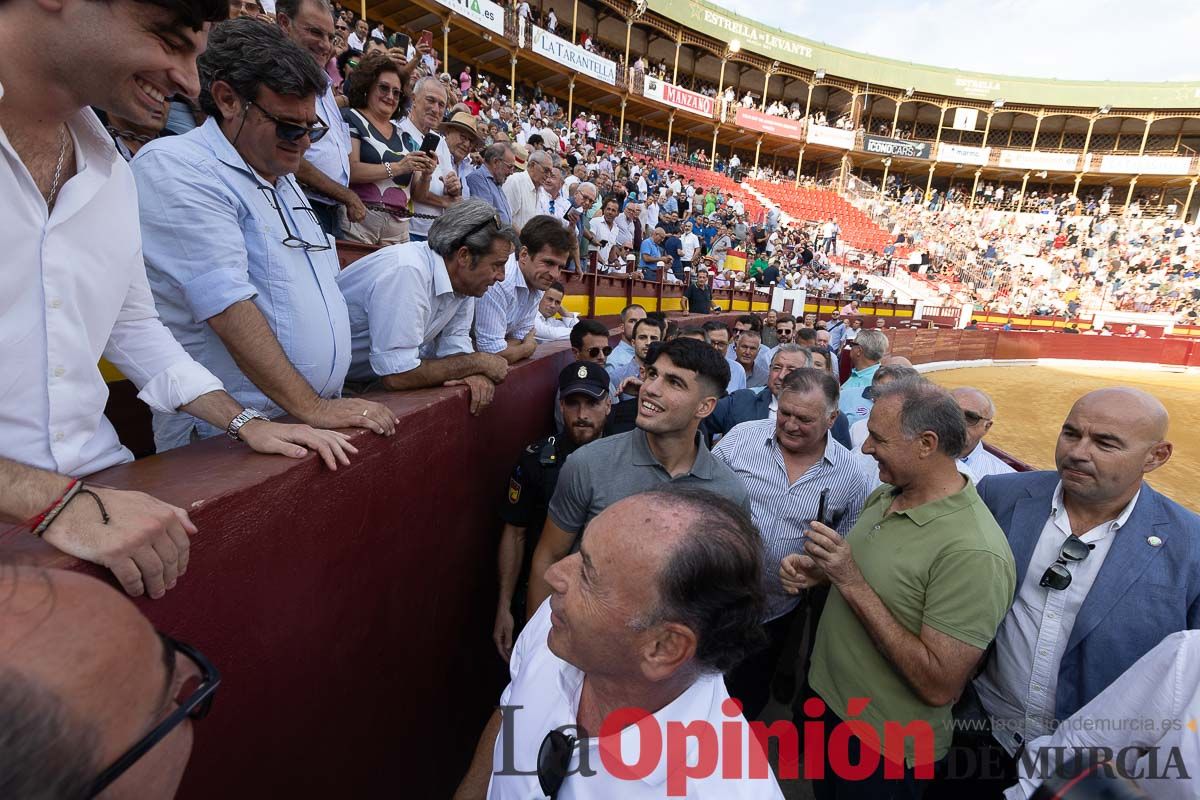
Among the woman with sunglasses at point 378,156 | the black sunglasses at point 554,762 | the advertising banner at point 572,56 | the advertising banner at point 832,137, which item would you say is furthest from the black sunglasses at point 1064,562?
the advertising banner at point 832,137

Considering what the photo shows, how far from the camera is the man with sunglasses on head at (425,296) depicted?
7.18 feet

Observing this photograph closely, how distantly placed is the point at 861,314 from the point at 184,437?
2179 centimetres

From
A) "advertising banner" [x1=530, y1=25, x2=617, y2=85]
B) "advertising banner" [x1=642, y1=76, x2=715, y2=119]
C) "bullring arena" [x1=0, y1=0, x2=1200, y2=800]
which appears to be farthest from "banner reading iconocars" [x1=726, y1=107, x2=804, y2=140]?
"bullring arena" [x1=0, y1=0, x2=1200, y2=800]

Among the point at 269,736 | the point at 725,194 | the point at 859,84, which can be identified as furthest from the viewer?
the point at 859,84

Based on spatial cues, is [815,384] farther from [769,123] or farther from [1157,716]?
[769,123]

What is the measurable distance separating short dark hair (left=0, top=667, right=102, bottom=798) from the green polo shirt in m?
2.24

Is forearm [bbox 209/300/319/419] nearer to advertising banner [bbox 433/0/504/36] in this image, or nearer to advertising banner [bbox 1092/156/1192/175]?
advertising banner [bbox 433/0/504/36]

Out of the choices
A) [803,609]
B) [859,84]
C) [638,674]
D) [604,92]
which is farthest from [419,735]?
[859,84]

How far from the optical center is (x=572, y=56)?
1046 inches

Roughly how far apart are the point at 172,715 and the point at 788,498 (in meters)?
2.75

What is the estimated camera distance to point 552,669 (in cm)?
144

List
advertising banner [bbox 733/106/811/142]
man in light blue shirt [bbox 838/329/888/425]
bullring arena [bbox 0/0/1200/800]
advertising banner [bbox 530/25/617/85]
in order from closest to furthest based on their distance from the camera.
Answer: bullring arena [bbox 0/0/1200/800] < man in light blue shirt [bbox 838/329/888/425] < advertising banner [bbox 530/25/617/85] < advertising banner [bbox 733/106/811/142]

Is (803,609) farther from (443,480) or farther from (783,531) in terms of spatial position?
(443,480)

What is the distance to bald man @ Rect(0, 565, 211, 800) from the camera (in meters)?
0.50
